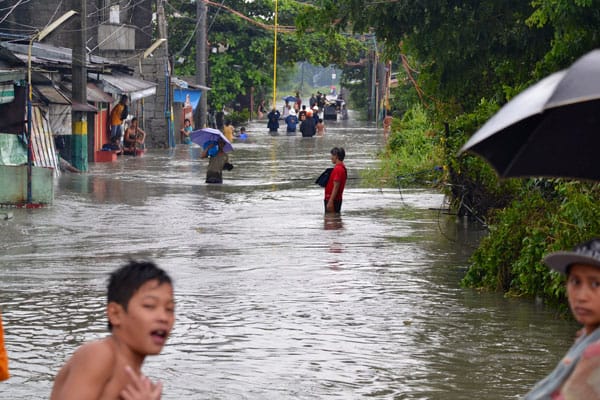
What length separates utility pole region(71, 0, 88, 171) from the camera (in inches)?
1104

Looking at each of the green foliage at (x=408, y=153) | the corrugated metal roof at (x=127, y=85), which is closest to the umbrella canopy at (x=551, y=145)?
the green foliage at (x=408, y=153)

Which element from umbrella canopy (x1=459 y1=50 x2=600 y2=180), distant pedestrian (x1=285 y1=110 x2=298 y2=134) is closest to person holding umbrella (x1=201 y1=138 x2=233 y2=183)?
umbrella canopy (x1=459 y1=50 x2=600 y2=180)

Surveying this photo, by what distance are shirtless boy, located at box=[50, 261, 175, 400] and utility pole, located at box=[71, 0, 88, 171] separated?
2434 cm

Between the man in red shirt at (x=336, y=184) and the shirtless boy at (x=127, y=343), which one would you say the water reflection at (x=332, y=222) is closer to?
the man in red shirt at (x=336, y=184)

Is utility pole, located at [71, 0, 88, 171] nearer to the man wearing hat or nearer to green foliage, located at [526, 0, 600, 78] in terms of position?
green foliage, located at [526, 0, 600, 78]

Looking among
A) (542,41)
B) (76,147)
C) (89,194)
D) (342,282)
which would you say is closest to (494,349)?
(342,282)

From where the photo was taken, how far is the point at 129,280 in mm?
3781

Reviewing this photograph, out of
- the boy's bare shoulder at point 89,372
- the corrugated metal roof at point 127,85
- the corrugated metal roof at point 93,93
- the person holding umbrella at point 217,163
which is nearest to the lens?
the boy's bare shoulder at point 89,372

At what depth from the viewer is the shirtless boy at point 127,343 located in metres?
3.68

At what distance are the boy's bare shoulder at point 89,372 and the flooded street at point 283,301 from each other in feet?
15.9

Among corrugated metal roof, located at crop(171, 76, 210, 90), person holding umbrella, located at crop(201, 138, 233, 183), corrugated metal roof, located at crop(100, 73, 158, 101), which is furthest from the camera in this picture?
corrugated metal roof, located at crop(171, 76, 210, 90)

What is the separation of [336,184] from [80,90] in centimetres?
1050

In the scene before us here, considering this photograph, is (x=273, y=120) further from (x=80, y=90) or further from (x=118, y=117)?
(x=80, y=90)

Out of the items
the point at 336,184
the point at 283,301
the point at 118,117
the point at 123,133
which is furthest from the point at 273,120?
the point at 283,301
